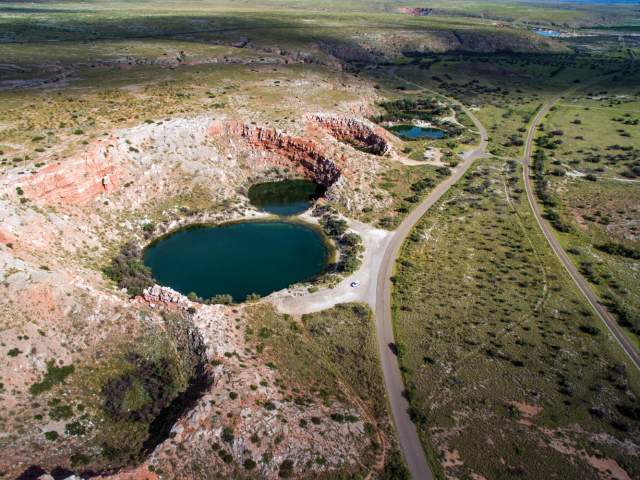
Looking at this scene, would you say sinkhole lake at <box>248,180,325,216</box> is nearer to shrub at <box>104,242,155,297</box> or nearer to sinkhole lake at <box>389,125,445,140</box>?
shrub at <box>104,242,155,297</box>

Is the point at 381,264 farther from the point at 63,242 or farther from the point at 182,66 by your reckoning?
the point at 182,66

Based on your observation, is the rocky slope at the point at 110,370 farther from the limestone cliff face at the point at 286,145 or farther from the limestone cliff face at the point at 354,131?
the limestone cliff face at the point at 354,131

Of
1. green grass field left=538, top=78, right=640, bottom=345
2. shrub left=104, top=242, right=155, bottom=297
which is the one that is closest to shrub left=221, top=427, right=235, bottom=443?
shrub left=104, top=242, right=155, bottom=297

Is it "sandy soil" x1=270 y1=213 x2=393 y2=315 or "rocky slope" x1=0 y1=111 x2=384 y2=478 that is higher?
"rocky slope" x1=0 y1=111 x2=384 y2=478

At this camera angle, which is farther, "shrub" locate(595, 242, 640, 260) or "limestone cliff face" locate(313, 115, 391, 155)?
"limestone cliff face" locate(313, 115, 391, 155)

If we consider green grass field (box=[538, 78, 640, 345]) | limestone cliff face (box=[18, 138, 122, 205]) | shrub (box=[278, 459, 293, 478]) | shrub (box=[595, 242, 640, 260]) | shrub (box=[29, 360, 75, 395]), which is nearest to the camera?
shrub (box=[278, 459, 293, 478])

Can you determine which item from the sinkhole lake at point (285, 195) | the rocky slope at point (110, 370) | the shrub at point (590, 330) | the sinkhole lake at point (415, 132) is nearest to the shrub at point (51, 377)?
the rocky slope at point (110, 370)

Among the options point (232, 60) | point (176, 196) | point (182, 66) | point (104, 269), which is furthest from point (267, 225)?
point (232, 60)
